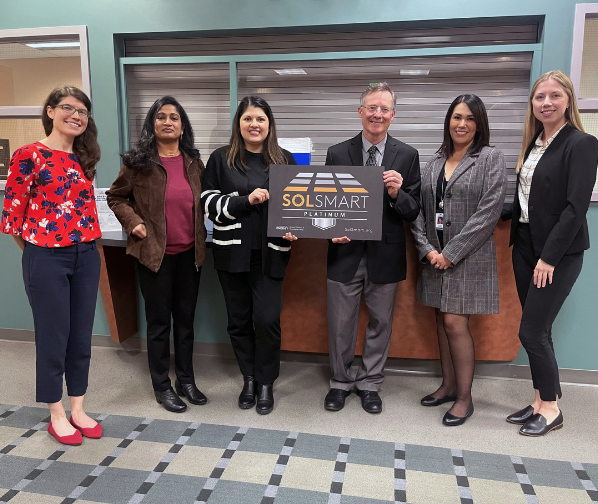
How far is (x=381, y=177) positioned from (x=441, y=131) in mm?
1011

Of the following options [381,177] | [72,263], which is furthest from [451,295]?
[72,263]

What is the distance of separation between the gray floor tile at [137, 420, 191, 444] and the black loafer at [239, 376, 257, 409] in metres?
0.33

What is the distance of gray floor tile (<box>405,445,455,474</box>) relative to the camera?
211 centimetres

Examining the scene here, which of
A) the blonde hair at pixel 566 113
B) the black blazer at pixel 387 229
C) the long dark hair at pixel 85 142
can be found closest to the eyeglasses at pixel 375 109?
the black blazer at pixel 387 229

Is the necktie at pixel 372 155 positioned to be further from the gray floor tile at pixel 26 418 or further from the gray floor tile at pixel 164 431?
the gray floor tile at pixel 26 418

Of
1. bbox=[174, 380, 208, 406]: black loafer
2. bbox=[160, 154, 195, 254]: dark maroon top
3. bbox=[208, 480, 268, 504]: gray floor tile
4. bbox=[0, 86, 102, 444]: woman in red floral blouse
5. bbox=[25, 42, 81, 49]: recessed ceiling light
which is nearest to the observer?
bbox=[208, 480, 268, 504]: gray floor tile

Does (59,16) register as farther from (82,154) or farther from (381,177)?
(381,177)

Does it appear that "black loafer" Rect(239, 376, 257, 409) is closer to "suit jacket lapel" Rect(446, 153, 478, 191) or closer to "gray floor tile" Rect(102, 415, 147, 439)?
"gray floor tile" Rect(102, 415, 147, 439)

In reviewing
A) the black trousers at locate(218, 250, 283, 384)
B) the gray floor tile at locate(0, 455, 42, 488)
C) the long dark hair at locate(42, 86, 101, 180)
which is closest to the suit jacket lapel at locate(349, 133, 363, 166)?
the black trousers at locate(218, 250, 283, 384)

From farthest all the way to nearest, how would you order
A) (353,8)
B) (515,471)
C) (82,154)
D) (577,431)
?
1. (353,8)
2. (577,431)
3. (82,154)
4. (515,471)

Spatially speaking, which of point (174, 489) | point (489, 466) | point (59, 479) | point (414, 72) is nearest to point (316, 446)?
point (174, 489)

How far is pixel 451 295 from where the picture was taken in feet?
8.09

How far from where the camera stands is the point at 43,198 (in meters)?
2.12

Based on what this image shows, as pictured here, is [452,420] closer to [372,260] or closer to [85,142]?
[372,260]
